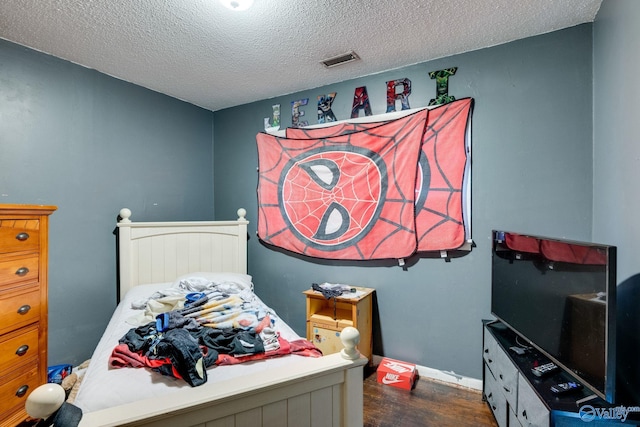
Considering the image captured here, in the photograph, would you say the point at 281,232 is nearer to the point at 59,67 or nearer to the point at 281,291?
the point at 281,291

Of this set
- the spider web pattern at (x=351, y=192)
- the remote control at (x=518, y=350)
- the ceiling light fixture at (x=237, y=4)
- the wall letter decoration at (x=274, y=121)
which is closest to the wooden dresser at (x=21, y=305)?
the ceiling light fixture at (x=237, y=4)

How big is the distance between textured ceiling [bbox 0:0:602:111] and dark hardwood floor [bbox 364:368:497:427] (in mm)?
2401

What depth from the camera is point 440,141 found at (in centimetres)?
222

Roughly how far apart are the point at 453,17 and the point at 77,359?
3.54m

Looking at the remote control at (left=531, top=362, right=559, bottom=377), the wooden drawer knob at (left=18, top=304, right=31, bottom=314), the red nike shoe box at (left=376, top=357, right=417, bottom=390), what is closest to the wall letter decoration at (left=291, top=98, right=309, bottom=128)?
the red nike shoe box at (left=376, top=357, right=417, bottom=390)

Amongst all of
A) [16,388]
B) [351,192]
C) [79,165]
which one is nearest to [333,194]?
[351,192]

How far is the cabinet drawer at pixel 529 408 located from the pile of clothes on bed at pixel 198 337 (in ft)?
3.06

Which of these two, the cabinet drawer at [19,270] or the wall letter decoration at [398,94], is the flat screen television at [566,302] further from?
the cabinet drawer at [19,270]

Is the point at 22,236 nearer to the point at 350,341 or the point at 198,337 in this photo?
the point at 198,337

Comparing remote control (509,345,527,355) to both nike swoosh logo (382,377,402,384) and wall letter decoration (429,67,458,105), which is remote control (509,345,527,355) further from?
wall letter decoration (429,67,458,105)

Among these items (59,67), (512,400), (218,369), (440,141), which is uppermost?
(59,67)

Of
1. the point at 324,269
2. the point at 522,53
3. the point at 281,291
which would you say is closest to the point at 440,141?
the point at 522,53

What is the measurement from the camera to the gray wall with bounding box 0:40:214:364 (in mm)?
2055

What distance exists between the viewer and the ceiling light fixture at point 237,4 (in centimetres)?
158
